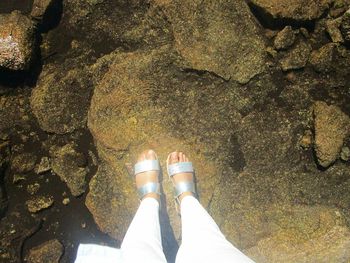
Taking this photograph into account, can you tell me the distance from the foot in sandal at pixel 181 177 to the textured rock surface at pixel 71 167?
23.2 inches

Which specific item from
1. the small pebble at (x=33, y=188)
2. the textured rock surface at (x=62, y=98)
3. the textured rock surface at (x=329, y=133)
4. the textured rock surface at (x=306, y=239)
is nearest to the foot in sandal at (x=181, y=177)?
the textured rock surface at (x=306, y=239)

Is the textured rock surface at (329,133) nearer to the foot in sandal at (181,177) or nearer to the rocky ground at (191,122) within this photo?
the rocky ground at (191,122)

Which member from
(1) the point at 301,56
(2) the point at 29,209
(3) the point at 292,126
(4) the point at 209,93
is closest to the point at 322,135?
(3) the point at 292,126

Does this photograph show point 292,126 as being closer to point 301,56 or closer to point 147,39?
point 301,56

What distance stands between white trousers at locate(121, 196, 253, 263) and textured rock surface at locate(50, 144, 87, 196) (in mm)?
558

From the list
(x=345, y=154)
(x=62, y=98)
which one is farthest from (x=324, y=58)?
(x=62, y=98)

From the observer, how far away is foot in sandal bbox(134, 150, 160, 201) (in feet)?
7.98

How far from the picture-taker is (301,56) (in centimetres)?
257

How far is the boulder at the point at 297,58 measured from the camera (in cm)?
257

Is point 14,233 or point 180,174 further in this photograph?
point 14,233

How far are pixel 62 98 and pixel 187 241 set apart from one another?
4.26 ft

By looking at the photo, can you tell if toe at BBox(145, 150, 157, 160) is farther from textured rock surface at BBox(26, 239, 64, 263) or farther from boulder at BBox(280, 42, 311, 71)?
boulder at BBox(280, 42, 311, 71)

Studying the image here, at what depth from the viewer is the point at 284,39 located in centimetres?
257

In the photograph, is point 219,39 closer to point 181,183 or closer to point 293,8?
point 293,8
